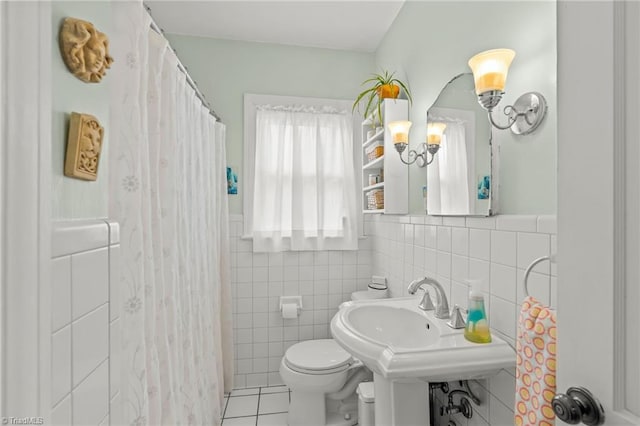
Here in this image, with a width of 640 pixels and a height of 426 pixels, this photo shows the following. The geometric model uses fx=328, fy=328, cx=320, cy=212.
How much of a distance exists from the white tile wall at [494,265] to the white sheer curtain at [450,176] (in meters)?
0.07

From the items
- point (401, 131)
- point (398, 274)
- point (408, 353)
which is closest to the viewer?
point (408, 353)

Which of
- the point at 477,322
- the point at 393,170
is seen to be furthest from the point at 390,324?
the point at 393,170

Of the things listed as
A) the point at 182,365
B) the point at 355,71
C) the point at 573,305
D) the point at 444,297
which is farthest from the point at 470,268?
the point at 355,71

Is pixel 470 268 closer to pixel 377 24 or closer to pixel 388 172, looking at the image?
pixel 388 172

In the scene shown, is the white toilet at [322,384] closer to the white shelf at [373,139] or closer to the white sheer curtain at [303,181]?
the white sheer curtain at [303,181]

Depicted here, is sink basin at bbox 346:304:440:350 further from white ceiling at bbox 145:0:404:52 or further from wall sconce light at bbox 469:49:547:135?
white ceiling at bbox 145:0:404:52

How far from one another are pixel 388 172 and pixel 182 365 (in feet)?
4.92

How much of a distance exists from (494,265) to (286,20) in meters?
2.01

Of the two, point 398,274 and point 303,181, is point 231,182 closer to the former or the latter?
point 303,181

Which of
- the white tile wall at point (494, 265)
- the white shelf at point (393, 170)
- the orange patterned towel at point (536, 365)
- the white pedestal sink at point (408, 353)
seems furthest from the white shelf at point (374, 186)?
the orange patterned towel at point (536, 365)

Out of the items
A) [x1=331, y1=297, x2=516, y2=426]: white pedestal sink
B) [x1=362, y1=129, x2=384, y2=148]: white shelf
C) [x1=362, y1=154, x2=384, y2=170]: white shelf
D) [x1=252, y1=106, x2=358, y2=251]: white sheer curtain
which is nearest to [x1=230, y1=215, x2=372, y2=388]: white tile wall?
[x1=252, y1=106, x2=358, y2=251]: white sheer curtain

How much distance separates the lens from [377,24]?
2268 millimetres

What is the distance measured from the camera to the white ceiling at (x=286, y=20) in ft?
6.79

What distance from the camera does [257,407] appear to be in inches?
86.7
